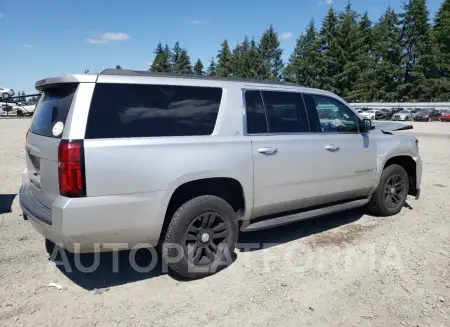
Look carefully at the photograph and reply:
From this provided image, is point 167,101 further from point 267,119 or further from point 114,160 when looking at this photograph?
point 267,119

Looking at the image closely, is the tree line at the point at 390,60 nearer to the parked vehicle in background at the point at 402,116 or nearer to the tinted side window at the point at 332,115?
the parked vehicle in background at the point at 402,116

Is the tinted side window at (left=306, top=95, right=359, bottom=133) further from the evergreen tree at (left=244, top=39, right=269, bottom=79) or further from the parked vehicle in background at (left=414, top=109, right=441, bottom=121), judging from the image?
the evergreen tree at (left=244, top=39, right=269, bottom=79)

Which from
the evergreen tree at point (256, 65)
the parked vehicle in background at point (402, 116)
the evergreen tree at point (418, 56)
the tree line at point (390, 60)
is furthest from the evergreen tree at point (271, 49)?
the parked vehicle in background at point (402, 116)

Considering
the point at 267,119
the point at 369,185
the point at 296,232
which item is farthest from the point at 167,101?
the point at 369,185

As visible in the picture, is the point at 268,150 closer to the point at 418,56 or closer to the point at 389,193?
the point at 389,193

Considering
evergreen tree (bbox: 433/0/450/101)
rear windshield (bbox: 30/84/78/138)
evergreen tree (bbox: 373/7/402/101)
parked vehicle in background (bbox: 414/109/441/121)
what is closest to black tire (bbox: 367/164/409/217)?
rear windshield (bbox: 30/84/78/138)

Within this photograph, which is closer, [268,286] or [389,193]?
[268,286]

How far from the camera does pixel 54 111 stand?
11.2 ft

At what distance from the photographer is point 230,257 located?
3963mm

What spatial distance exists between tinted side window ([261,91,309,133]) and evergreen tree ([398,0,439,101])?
6977 cm

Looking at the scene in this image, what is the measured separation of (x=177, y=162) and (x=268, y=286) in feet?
4.87

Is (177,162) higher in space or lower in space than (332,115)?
lower

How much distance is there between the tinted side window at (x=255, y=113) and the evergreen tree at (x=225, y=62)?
8495 cm

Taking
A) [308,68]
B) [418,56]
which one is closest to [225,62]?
[308,68]
